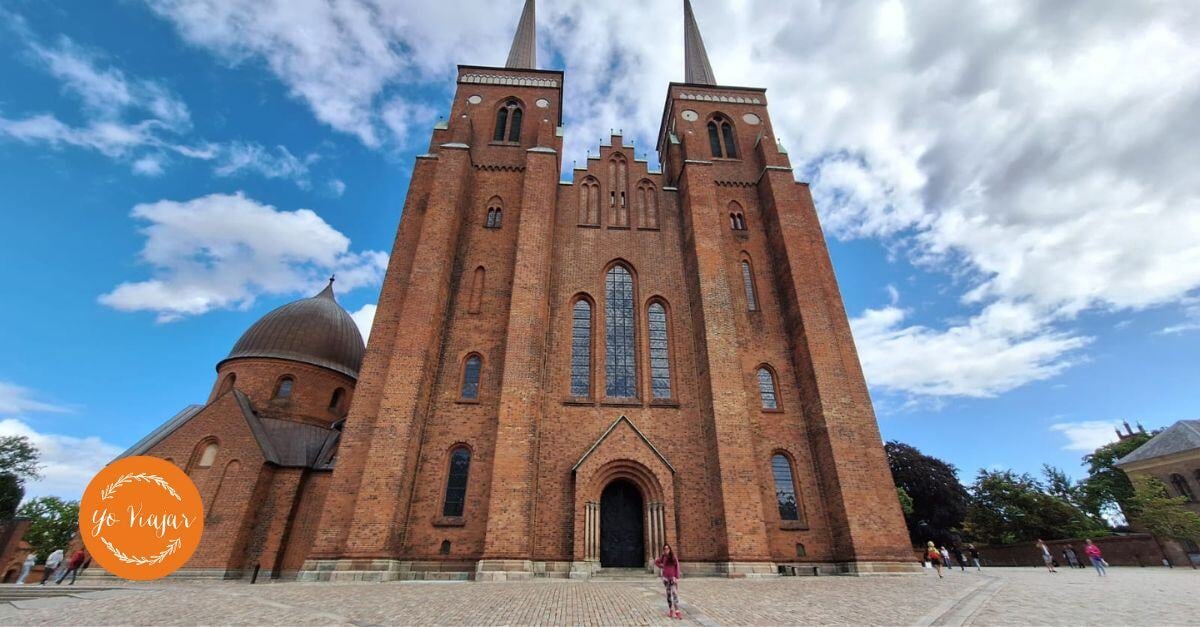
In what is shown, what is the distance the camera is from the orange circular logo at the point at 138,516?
1002 centimetres

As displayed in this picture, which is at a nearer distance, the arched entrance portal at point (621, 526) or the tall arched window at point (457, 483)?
the tall arched window at point (457, 483)

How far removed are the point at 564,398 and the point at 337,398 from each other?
14918 millimetres

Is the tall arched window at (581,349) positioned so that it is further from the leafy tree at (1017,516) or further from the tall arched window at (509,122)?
the leafy tree at (1017,516)

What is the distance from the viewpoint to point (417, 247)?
19.5m

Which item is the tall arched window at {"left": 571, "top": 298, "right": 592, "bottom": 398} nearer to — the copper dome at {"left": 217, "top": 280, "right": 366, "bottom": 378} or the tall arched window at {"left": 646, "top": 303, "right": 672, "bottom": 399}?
the tall arched window at {"left": 646, "top": 303, "right": 672, "bottom": 399}

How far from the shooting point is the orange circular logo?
10016 millimetres

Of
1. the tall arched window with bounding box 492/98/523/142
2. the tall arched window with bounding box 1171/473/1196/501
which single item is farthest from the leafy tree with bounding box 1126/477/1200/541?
the tall arched window with bounding box 492/98/523/142

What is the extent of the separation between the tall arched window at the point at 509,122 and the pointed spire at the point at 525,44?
3.05 meters

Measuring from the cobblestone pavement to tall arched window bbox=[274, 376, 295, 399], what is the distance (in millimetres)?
14013

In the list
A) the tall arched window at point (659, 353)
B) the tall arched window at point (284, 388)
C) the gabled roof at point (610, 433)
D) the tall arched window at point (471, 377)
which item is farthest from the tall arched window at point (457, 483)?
the tall arched window at point (284, 388)

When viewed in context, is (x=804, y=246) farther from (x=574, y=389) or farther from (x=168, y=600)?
(x=168, y=600)

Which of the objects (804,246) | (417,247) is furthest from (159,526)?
(804,246)

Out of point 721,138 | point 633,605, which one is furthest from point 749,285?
point 633,605

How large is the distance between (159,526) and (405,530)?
6025 millimetres
